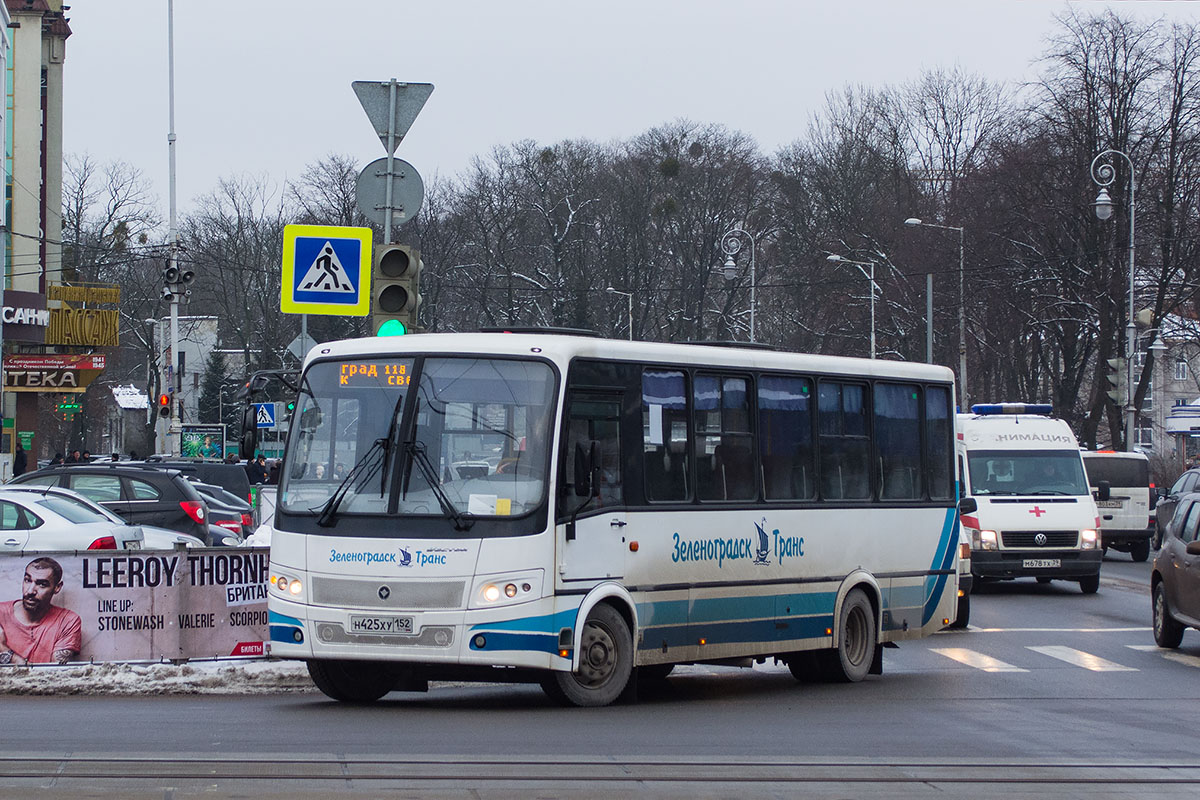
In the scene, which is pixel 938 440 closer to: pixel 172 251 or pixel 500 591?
pixel 500 591

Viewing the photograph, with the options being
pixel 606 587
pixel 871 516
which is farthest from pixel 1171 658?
pixel 606 587

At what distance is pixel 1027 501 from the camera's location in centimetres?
2450

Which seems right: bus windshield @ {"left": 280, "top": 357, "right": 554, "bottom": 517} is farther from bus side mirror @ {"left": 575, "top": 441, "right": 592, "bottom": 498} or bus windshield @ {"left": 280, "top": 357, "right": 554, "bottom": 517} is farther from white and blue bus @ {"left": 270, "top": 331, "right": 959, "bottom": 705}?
bus side mirror @ {"left": 575, "top": 441, "right": 592, "bottom": 498}

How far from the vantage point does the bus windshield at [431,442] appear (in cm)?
1107

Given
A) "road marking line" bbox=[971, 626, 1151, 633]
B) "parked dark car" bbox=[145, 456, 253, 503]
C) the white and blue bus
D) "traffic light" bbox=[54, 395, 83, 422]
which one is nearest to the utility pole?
"parked dark car" bbox=[145, 456, 253, 503]

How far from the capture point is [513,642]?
10.8 m

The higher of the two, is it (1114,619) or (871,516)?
(871,516)

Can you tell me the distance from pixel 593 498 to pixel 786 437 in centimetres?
271

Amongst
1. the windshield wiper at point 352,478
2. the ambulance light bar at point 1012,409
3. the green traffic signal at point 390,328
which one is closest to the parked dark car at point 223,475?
the ambulance light bar at point 1012,409

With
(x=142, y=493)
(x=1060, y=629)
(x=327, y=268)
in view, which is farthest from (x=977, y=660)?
(x=142, y=493)

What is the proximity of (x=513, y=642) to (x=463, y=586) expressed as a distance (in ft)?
1.58

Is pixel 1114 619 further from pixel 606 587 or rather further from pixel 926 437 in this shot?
pixel 606 587

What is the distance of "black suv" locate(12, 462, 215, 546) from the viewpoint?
78.4ft

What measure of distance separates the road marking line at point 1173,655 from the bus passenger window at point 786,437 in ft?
15.8
